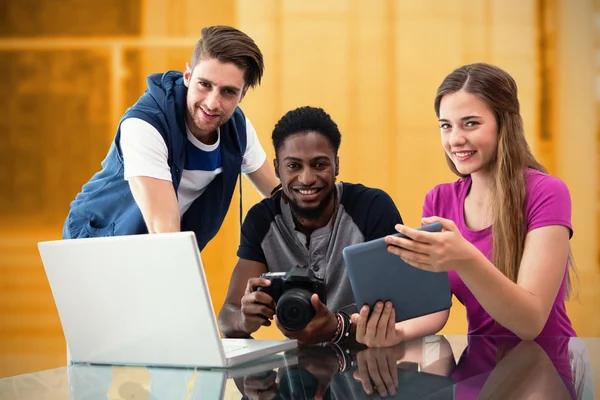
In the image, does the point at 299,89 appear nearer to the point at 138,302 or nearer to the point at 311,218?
the point at 311,218

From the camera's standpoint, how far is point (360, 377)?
39.9 inches

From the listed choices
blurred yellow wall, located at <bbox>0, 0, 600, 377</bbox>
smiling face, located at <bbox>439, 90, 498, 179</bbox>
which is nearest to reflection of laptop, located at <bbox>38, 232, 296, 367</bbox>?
smiling face, located at <bbox>439, 90, 498, 179</bbox>

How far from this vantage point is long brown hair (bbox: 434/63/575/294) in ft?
4.92

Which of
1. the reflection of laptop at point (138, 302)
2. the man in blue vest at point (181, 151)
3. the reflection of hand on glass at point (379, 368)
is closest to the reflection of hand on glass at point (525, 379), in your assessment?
the reflection of hand on glass at point (379, 368)

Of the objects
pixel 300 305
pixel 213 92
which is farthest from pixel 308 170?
pixel 300 305

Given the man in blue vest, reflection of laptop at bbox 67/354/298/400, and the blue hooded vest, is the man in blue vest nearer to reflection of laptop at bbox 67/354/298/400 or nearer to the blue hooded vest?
the blue hooded vest

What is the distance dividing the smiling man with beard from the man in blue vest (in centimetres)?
20

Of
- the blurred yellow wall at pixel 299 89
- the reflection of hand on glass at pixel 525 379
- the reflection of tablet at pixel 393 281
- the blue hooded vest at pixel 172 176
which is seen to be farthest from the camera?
the blurred yellow wall at pixel 299 89

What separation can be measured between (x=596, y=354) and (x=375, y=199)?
67 centimetres

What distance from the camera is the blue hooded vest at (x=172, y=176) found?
180cm

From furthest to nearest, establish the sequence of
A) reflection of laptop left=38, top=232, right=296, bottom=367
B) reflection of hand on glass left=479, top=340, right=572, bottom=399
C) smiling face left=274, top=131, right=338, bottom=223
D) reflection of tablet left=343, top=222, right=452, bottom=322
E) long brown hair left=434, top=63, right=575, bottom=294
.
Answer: smiling face left=274, top=131, right=338, bottom=223, long brown hair left=434, top=63, right=575, bottom=294, reflection of tablet left=343, top=222, right=452, bottom=322, reflection of laptop left=38, top=232, right=296, bottom=367, reflection of hand on glass left=479, top=340, right=572, bottom=399

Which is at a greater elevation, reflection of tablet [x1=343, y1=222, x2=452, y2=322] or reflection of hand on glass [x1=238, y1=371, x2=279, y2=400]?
reflection of tablet [x1=343, y1=222, x2=452, y2=322]

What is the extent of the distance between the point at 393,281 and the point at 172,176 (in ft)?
2.64

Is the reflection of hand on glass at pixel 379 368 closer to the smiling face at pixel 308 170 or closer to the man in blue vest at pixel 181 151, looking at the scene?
the smiling face at pixel 308 170
